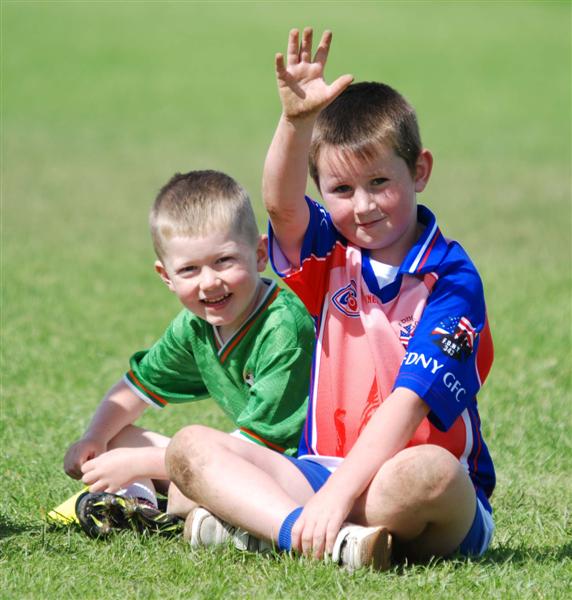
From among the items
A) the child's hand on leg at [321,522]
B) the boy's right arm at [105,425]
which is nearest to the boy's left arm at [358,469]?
the child's hand on leg at [321,522]

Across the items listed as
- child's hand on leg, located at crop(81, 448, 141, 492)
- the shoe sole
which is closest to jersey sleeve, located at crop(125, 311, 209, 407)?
child's hand on leg, located at crop(81, 448, 141, 492)

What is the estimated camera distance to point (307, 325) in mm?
Answer: 4016

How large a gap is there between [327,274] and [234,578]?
101 cm

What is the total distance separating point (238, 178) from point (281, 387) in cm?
1173

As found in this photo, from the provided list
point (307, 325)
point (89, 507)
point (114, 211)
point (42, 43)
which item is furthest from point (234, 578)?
point (42, 43)

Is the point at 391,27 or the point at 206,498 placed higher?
the point at 391,27

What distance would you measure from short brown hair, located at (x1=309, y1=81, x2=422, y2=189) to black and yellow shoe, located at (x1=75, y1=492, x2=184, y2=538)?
1.14 metres

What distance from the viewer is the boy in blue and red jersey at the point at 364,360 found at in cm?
332

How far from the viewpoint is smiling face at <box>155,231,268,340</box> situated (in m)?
3.82

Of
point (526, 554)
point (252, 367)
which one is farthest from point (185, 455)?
point (526, 554)

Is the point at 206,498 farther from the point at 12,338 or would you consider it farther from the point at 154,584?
the point at 12,338

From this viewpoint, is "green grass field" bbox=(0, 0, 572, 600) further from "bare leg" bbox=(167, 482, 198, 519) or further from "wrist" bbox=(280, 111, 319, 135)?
"wrist" bbox=(280, 111, 319, 135)

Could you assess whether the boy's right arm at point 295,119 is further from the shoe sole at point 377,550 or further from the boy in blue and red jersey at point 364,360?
the shoe sole at point 377,550

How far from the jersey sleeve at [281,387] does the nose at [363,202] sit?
52cm
